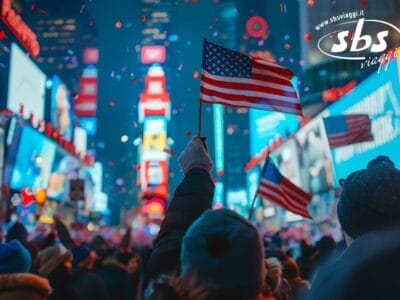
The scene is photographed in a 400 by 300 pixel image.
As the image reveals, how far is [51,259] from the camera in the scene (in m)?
5.11

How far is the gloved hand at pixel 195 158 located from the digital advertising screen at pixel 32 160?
34.7 m

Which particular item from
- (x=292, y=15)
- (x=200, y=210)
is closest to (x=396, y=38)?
(x=200, y=210)

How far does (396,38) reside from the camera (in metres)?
12.3

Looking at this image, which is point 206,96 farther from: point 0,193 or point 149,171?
point 149,171

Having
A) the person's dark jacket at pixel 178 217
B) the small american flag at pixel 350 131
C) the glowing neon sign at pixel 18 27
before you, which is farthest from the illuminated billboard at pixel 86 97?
the person's dark jacket at pixel 178 217

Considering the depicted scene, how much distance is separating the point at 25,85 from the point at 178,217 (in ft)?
125

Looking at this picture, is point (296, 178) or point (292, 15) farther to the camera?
point (292, 15)

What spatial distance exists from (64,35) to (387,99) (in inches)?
3162

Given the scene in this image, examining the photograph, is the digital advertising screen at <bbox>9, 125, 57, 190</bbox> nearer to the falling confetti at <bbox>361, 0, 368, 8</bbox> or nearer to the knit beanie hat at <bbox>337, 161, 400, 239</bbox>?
the falling confetti at <bbox>361, 0, 368, 8</bbox>

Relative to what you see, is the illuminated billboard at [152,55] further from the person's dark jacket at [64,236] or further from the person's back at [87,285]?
the person's back at [87,285]

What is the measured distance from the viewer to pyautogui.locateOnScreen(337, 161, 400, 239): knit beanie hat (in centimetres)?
217

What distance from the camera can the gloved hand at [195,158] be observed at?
9.86 ft

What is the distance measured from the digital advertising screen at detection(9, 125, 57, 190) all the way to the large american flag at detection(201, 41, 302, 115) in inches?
1246

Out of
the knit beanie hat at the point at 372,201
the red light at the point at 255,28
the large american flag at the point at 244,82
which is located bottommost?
the knit beanie hat at the point at 372,201
